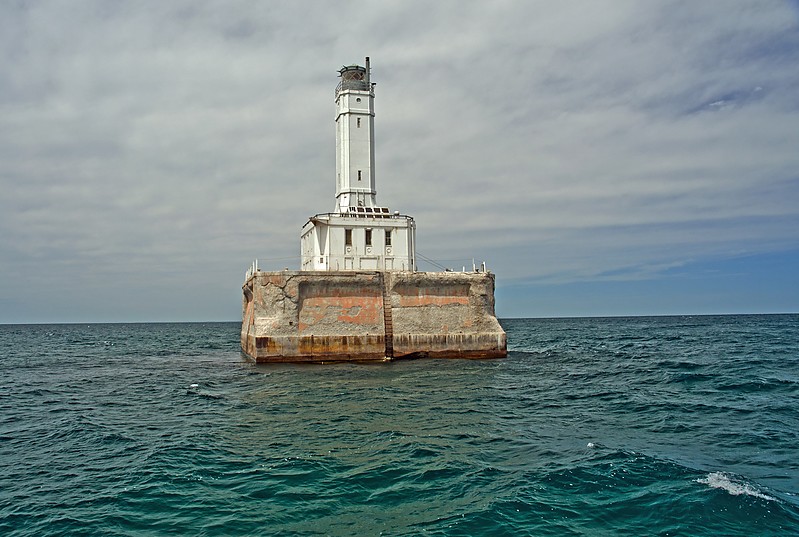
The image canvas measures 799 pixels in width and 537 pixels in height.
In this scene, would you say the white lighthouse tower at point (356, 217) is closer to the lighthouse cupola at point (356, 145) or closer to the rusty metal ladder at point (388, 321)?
the lighthouse cupola at point (356, 145)

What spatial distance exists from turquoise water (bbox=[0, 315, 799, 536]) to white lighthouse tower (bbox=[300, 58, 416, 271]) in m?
10.3

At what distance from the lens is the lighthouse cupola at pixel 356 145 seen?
112 feet

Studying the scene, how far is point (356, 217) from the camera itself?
104ft

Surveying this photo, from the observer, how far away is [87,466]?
440 inches

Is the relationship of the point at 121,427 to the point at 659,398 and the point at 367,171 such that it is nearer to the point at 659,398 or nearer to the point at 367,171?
the point at 659,398

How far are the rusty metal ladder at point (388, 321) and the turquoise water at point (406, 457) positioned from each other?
5.53 metres

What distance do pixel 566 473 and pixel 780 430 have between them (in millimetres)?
A: 6293

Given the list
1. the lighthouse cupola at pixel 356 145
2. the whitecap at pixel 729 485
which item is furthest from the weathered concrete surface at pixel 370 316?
the whitecap at pixel 729 485

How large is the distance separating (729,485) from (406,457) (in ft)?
17.0

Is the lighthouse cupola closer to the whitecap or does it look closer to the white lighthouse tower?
the white lighthouse tower

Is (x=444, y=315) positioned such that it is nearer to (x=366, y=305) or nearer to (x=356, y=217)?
(x=366, y=305)

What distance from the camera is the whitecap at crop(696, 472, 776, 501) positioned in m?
8.88

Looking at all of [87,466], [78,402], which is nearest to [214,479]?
[87,466]

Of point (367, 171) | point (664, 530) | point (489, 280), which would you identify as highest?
point (367, 171)
